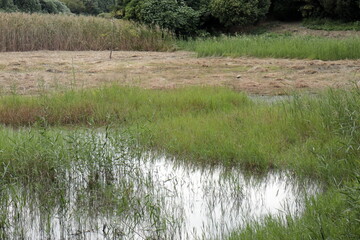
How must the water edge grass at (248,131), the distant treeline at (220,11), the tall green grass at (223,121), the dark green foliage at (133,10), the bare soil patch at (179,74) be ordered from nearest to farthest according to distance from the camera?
the water edge grass at (248,131), the tall green grass at (223,121), the bare soil patch at (179,74), the distant treeline at (220,11), the dark green foliage at (133,10)

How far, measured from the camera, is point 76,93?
8.77 m

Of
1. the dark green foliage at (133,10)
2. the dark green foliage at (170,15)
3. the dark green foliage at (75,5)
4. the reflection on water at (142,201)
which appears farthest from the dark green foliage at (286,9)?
the dark green foliage at (75,5)

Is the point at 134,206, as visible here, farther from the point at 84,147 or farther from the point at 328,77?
the point at 328,77

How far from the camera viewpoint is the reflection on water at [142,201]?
14.5 ft

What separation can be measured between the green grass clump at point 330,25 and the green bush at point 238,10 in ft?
7.62

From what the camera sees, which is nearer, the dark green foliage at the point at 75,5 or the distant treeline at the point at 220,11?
the distant treeline at the point at 220,11

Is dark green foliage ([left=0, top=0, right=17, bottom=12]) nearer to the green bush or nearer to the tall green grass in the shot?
the green bush

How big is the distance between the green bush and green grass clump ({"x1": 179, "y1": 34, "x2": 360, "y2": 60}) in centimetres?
626

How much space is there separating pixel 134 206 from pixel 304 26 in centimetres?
2143

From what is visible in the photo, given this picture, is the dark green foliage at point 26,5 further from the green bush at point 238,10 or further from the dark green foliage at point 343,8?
the dark green foliage at point 343,8

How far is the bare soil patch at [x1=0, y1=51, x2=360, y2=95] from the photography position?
1022 centimetres

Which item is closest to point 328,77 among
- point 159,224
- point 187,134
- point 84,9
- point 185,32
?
point 187,134

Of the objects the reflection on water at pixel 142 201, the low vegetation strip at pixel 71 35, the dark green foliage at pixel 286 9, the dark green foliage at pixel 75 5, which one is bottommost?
the dark green foliage at pixel 75 5

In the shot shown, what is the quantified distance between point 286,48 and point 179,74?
439cm
